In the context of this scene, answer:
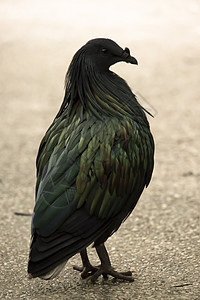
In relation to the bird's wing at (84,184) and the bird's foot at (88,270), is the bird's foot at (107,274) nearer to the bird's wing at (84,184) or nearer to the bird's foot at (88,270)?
the bird's foot at (88,270)

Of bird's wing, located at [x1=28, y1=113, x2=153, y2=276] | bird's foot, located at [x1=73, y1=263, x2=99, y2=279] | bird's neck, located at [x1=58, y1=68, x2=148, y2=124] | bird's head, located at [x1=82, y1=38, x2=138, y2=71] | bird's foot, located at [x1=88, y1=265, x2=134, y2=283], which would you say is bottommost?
bird's foot, located at [x1=73, y1=263, x2=99, y2=279]

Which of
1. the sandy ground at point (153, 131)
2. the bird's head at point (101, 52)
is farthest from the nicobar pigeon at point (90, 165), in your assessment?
the sandy ground at point (153, 131)

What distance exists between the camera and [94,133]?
3.45m

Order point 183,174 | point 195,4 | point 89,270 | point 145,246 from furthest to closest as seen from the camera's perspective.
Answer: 1. point 195,4
2. point 183,174
3. point 145,246
4. point 89,270

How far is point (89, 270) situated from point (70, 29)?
8792mm

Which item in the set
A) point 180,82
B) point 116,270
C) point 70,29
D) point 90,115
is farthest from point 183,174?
point 70,29

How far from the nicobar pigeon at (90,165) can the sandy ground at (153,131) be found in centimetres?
38

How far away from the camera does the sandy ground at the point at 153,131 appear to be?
3.81 m

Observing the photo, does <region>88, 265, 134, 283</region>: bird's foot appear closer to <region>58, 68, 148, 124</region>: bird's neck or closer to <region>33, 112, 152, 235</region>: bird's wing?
<region>33, 112, 152, 235</region>: bird's wing

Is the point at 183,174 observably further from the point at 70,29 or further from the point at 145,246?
the point at 70,29

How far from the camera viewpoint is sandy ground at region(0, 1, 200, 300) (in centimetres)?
381

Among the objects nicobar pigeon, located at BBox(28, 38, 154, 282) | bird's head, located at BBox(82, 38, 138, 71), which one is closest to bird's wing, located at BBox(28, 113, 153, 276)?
nicobar pigeon, located at BBox(28, 38, 154, 282)

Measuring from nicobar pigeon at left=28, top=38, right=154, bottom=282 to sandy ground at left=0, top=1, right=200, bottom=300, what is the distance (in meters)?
0.38

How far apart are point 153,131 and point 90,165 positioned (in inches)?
182
